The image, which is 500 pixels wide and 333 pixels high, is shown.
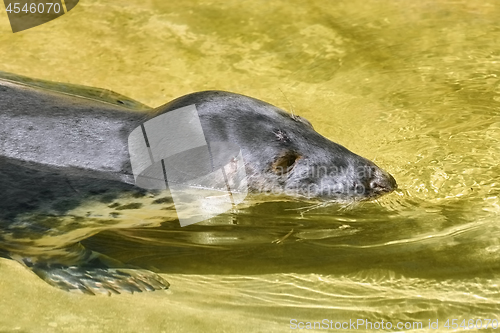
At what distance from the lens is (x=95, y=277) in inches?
122

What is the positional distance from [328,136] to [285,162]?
3.00 ft

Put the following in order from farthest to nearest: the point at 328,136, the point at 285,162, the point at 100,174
Answer: the point at 328,136
the point at 285,162
the point at 100,174

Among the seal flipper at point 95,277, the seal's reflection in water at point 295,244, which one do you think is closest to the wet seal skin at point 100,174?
the seal flipper at point 95,277

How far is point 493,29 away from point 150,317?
3.58 m

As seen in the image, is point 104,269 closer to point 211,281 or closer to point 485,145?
point 211,281

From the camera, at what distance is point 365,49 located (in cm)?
494

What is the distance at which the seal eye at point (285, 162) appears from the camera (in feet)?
10.6

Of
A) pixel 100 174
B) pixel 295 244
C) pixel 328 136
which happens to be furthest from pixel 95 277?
pixel 328 136

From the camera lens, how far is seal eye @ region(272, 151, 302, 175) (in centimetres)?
323

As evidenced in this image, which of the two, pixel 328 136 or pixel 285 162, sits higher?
pixel 285 162

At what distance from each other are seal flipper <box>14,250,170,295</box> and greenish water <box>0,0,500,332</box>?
59 millimetres

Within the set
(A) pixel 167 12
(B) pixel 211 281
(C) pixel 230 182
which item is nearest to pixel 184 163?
(C) pixel 230 182

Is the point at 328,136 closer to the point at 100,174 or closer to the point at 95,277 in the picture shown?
the point at 100,174

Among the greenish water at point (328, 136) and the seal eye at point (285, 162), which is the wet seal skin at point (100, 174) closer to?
the seal eye at point (285, 162)
